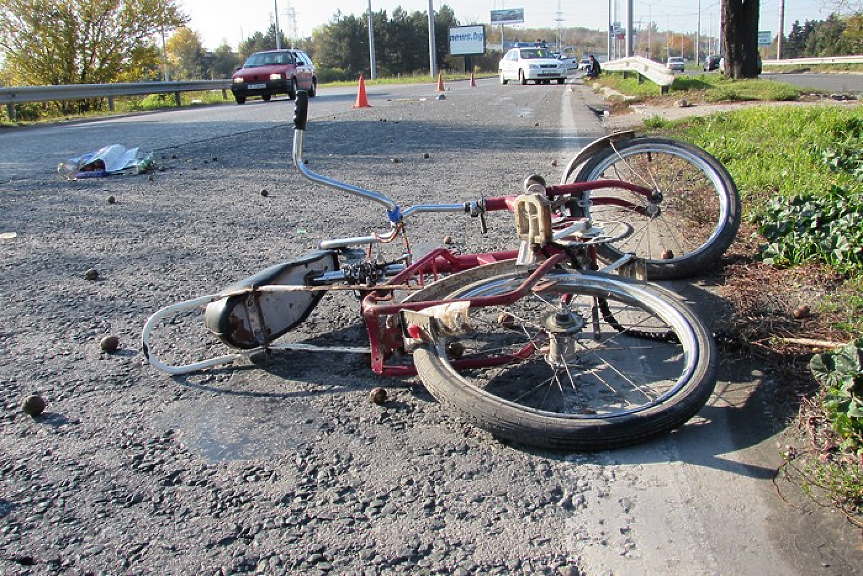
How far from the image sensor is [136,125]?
1603cm

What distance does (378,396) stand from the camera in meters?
2.95

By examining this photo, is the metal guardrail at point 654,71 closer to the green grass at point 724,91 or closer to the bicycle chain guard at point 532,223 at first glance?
the green grass at point 724,91

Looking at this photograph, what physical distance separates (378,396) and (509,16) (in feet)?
441

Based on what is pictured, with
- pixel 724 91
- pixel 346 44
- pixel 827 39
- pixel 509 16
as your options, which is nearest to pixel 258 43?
pixel 346 44

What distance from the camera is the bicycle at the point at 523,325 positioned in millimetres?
2607

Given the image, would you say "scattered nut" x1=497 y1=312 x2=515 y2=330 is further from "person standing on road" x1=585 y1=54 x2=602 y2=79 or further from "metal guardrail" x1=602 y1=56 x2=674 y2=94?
"person standing on road" x1=585 y1=54 x2=602 y2=79

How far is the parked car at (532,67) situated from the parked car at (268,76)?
1354cm

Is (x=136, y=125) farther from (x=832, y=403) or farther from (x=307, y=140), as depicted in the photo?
(x=832, y=403)

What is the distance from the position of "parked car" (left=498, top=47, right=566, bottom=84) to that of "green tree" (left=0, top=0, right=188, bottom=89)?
1562cm

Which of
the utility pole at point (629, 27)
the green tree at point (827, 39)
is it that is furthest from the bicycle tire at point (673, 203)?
the green tree at point (827, 39)

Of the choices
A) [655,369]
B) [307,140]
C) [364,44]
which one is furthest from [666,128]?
[364,44]

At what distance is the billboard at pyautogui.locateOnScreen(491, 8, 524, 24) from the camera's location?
128 meters

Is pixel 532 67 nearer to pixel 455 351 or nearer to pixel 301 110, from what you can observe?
pixel 301 110

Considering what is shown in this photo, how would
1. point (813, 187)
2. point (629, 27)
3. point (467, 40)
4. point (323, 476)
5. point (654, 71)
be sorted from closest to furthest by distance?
point (323, 476), point (813, 187), point (654, 71), point (629, 27), point (467, 40)
